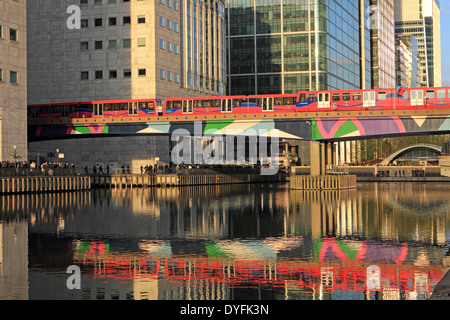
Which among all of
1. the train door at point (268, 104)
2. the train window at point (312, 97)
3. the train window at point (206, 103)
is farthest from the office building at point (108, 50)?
the train window at point (312, 97)

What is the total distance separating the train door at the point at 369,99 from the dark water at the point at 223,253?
96.4 ft

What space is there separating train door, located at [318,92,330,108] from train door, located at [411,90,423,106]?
10.7m

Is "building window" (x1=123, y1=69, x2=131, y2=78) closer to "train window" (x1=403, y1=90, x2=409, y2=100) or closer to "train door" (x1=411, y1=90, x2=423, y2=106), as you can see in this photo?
"train window" (x1=403, y1=90, x2=409, y2=100)

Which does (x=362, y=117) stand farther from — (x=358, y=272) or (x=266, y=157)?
(x=266, y=157)

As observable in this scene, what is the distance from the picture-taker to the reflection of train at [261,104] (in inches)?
3447

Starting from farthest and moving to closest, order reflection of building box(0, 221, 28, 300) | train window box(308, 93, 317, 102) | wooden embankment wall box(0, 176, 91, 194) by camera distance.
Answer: train window box(308, 93, 317, 102)
wooden embankment wall box(0, 176, 91, 194)
reflection of building box(0, 221, 28, 300)

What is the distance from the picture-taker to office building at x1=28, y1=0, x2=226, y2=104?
13788 cm

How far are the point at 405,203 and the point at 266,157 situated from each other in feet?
407

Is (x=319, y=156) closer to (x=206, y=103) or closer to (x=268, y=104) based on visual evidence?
(x=268, y=104)

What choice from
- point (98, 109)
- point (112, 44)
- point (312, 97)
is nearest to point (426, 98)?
point (312, 97)

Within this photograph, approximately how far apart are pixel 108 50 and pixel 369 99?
6702 cm

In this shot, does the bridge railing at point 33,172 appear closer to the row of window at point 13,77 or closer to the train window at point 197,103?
the row of window at point 13,77

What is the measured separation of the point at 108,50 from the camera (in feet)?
463

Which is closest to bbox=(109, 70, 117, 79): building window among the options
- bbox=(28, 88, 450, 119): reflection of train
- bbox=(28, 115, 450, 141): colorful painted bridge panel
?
bbox=(28, 88, 450, 119): reflection of train
